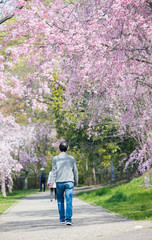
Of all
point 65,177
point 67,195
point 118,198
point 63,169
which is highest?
point 63,169

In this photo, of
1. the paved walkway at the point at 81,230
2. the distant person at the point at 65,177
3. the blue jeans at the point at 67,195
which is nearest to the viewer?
the paved walkway at the point at 81,230

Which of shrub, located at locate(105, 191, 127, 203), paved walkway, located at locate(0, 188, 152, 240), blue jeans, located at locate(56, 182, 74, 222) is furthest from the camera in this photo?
shrub, located at locate(105, 191, 127, 203)

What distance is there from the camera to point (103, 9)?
1077 cm

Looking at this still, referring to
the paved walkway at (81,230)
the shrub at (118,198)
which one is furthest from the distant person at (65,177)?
the shrub at (118,198)

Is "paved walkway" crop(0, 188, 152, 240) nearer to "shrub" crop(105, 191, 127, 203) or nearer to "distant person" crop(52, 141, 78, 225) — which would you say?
"distant person" crop(52, 141, 78, 225)

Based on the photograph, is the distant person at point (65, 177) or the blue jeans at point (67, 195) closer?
the blue jeans at point (67, 195)

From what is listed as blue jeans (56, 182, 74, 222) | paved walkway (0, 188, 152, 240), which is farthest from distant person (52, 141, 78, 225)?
paved walkway (0, 188, 152, 240)

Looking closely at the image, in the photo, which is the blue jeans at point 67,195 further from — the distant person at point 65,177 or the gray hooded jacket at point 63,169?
the gray hooded jacket at point 63,169

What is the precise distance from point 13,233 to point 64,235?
4.54 ft

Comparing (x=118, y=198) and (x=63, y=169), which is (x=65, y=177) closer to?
(x=63, y=169)

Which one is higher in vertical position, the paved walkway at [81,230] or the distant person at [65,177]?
the distant person at [65,177]

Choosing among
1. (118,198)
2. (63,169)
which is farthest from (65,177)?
(118,198)

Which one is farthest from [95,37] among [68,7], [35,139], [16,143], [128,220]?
[35,139]

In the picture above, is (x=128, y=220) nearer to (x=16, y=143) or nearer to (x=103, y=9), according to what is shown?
(x=103, y=9)
